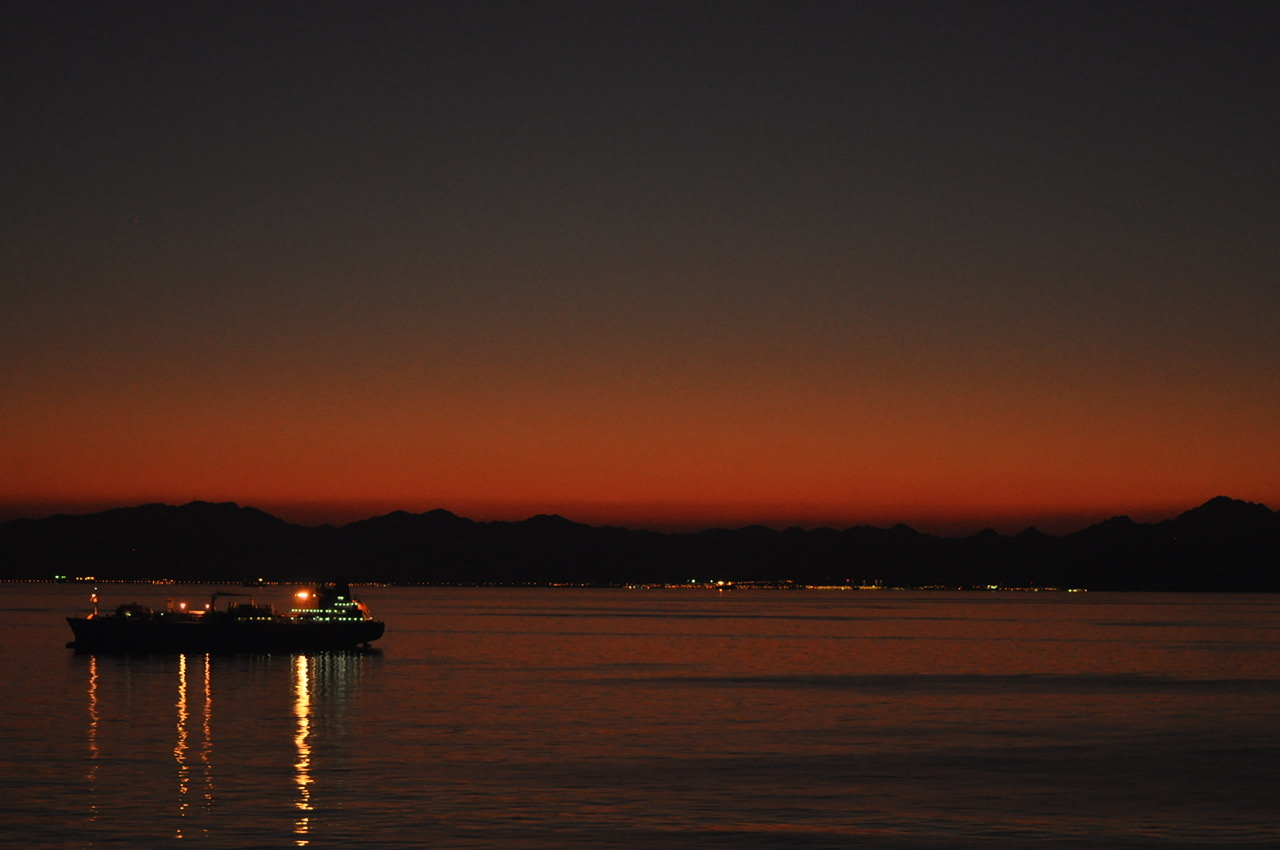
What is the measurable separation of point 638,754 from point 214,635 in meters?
82.1

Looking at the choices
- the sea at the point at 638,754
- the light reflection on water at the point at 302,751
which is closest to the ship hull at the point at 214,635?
the sea at the point at 638,754

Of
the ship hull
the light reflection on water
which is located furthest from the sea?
the ship hull

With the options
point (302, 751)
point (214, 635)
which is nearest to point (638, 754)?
point (302, 751)

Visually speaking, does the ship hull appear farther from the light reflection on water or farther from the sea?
the light reflection on water

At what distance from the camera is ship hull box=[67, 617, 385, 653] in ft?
401

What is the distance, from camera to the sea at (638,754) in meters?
36.2

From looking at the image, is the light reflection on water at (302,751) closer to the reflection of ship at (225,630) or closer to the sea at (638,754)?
the sea at (638,754)

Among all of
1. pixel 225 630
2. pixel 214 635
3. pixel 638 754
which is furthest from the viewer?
pixel 225 630

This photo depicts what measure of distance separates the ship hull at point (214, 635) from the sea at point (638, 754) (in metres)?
13.6

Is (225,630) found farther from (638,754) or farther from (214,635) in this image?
(638,754)

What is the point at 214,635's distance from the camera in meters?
125

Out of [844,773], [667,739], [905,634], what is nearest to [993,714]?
[667,739]

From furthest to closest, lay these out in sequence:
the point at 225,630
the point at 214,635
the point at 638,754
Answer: the point at 225,630, the point at 214,635, the point at 638,754

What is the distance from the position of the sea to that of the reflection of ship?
13.9 meters
